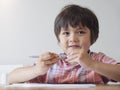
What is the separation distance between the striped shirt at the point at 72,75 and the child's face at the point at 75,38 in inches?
2.9

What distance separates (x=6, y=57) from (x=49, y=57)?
1.19 m

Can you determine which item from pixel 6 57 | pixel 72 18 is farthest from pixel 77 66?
pixel 6 57

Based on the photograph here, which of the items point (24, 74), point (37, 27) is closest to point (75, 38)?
point (24, 74)

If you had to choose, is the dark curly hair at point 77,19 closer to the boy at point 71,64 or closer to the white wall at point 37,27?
the boy at point 71,64

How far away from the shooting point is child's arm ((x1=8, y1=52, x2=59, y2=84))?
0.81 meters

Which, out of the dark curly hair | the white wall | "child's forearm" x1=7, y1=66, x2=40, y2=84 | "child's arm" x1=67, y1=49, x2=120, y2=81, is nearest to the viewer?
"child's arm" x1=67, y1=49, x2=120, y2=81

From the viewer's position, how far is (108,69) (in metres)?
0.82

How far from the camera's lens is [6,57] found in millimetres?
1932

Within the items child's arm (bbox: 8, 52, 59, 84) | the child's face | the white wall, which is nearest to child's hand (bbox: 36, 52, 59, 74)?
child's arm (bbox: 8, 52, 59, 84)

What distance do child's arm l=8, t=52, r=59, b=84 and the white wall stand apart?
94cm

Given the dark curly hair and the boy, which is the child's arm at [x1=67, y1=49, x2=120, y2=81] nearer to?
the boy

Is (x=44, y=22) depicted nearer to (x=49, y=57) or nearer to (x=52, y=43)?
(x=52, y=43)

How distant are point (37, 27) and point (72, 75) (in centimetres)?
102

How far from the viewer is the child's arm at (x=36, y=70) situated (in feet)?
2.67
